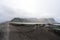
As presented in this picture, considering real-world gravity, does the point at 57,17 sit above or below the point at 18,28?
above

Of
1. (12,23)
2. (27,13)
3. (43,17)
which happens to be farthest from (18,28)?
(43,17)

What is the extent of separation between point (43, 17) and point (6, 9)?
1.49ft

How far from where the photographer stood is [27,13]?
1.04 meters

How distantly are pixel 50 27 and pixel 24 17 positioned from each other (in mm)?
327

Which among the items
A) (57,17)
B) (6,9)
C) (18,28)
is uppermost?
(6,9)

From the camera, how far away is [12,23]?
1021 millimetres

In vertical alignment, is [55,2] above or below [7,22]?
above

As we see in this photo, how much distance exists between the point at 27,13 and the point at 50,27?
0.31 metres

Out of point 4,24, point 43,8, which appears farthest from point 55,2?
point 4,24

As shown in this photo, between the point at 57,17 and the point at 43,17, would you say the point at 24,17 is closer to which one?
the point at 43,17

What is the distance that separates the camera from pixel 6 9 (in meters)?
1.04

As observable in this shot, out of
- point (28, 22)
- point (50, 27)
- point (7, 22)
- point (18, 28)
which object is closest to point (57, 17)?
point (50, 27)

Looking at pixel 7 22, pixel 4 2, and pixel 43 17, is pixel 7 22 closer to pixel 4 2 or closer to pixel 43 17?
pixel 4 2

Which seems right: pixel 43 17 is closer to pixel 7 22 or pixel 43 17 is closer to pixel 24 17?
pixel 24 17
